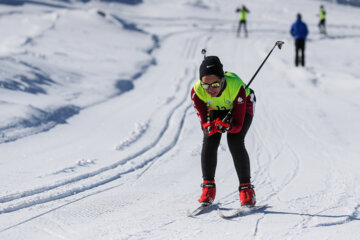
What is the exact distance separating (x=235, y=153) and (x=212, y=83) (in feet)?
2.13

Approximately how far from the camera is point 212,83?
12.3 ft

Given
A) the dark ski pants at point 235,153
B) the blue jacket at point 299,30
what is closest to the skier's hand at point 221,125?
the dark ski pants at point 235,153

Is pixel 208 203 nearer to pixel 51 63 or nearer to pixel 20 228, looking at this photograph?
pixel 20 228

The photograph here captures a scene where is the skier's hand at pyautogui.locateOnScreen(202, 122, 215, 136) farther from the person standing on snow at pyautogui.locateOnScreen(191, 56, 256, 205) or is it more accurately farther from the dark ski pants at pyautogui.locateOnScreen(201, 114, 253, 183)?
the dark ski pants at pyautogui.locateOnScreen(201, 114, 253, 183)

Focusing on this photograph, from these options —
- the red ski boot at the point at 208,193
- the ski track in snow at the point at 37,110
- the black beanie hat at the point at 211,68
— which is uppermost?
the black beanie hat at the point at 211,68

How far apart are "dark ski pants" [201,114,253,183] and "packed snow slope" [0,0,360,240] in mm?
344

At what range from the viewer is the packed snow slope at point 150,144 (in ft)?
12.5

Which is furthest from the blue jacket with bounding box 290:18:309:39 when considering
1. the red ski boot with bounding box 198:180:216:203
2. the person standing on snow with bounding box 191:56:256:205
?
the red ski boot with bounding box 198:180:216:203

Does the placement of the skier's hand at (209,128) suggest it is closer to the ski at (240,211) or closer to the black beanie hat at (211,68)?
the black beanie hat at (211,68)

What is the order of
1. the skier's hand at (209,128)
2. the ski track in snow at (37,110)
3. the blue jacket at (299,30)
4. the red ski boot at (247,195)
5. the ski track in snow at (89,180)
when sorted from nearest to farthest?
the skier's hand at (209,128), the red ski boot at (247,195), the ski track in snow at (89,180), the ski track in snow at (37,110), the blue jacket at (299,30)

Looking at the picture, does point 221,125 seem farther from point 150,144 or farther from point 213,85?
point 150,144

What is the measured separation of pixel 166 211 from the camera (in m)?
4.09

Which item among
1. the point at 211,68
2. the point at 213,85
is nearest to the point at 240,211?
the point at 213,85

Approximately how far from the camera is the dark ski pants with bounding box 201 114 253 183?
13.0ft
